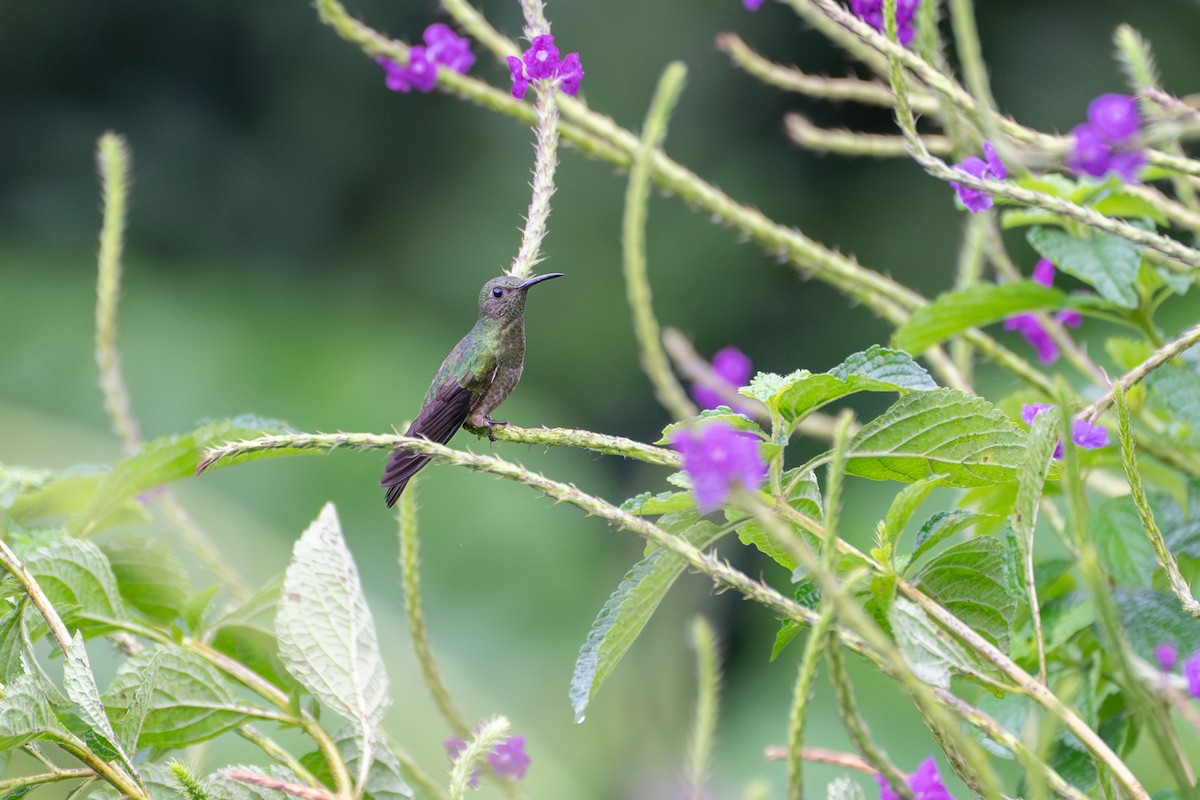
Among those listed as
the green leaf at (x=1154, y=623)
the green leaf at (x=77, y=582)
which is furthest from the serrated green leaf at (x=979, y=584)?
the green leaf at (x=77, y=582)

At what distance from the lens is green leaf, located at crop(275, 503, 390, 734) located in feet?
2.26

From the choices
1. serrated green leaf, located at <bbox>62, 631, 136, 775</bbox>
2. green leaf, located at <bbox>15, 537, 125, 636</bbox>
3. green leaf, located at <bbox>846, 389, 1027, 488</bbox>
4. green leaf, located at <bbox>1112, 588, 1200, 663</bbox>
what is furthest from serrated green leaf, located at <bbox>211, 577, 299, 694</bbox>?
green leaf, located at <bbox>1112, 588, 1200, 663</bbox>

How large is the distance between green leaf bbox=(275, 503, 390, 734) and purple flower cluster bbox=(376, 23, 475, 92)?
0.41m

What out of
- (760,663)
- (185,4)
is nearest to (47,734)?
(760,663)

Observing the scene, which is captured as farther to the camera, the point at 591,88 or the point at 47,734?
the point at 591,88

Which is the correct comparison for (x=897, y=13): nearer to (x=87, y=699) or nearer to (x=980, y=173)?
(x=980, y=173)

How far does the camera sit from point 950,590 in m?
0.64

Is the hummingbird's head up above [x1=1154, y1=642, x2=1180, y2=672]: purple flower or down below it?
above

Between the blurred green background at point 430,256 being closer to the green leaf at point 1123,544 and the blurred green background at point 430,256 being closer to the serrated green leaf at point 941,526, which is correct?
the green leaf at point 1123,544

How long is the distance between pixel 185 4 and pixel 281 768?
4.13 meters

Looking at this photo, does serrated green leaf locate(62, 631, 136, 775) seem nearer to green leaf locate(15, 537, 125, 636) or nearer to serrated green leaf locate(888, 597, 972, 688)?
green leaf locate(15, 537, 125, 636)

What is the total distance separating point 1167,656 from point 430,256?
341 cm

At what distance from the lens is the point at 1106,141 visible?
0.47 metres

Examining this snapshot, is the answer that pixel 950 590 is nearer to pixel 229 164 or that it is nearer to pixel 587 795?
pixel 587 795
